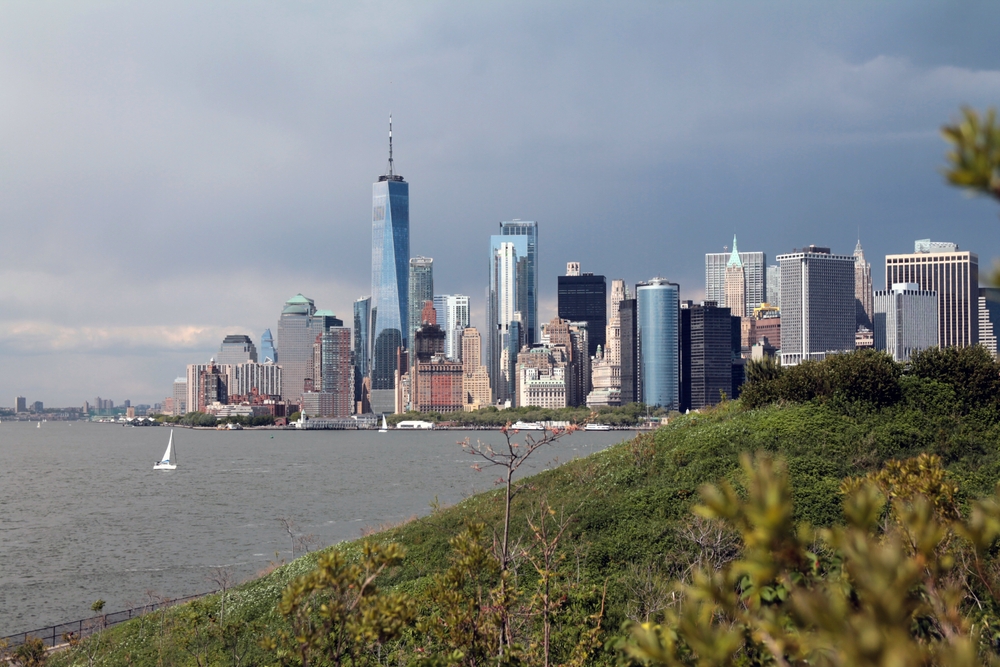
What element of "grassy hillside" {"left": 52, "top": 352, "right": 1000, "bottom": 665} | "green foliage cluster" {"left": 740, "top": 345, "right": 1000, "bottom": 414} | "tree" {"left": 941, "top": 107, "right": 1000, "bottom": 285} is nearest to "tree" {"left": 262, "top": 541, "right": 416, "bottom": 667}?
"tree" {"left": 941, "top": 107, "right": 1000, "bottom": 285}

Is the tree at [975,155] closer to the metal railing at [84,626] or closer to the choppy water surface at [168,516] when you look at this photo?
the choppy water surface at [168,516]

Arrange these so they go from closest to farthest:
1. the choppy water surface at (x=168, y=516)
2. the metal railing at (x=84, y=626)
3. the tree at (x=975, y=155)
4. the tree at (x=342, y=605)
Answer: the tree at (x=975, y=155)
the tree at (x=342, y=605)
the metal railing at (x=84, y=626)
the choppy water surface at (x=168, y=516)

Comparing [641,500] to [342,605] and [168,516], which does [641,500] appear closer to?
[342,605]

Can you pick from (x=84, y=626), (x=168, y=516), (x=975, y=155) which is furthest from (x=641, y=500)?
(x=168, y=516)

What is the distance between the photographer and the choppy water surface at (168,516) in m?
34.0

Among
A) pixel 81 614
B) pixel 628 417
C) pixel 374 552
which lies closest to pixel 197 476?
pixel 81 614

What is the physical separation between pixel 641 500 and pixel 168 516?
39249mm

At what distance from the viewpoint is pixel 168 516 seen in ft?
176

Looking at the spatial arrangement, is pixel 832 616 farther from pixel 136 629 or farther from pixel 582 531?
pixel 136 629

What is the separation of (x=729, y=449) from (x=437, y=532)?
8.63m

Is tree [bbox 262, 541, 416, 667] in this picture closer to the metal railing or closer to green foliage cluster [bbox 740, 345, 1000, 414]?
the metal railing

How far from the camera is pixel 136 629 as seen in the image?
24.0m

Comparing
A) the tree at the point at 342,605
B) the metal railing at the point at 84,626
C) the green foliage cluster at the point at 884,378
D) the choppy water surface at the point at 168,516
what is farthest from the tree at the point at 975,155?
the green foliage cluster at the point at 884,378

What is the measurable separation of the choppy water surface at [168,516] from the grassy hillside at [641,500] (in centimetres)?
262
